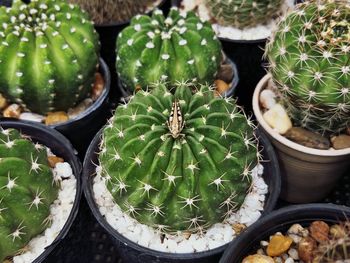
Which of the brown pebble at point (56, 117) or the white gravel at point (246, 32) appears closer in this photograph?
the brown pebble at point (56, 117)

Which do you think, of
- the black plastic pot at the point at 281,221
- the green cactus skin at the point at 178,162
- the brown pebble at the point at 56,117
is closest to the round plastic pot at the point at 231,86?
the brown pebble at the point at 56,117

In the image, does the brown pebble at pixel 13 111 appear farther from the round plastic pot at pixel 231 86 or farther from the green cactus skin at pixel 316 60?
the green cactus skin at pixel 316 60

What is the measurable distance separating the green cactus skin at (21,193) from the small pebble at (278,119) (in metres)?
0.72

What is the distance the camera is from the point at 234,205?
117 centimetres

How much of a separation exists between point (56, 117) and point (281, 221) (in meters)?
0.85

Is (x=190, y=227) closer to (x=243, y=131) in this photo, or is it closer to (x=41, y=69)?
(x=243, y=131)

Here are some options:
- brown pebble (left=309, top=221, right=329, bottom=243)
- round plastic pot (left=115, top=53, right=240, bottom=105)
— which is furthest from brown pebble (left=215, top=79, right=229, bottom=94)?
brown pebble (left=309, top=221, right=329, bottom=243)

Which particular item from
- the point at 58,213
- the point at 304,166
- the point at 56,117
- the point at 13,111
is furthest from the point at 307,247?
the point at 13,111

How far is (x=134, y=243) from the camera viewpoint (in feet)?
3.94

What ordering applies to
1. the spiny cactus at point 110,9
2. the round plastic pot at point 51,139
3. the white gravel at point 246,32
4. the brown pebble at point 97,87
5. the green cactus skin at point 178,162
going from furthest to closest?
the spiny cactus at point 110,9 → the white gravel at point 246,32 → the brown pebble at point 97,87 → the round plastic pot at point 51,139 → the green cactus skin at point 178,162

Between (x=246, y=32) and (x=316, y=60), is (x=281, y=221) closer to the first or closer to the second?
(x=316, y=60)

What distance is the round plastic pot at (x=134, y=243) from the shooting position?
1.17 metres

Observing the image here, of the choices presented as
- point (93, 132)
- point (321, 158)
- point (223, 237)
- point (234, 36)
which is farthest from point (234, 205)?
point (234, 36)

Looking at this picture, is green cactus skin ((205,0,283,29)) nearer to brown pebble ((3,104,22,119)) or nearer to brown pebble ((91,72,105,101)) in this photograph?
brown pebble ((91,72,105,101))
